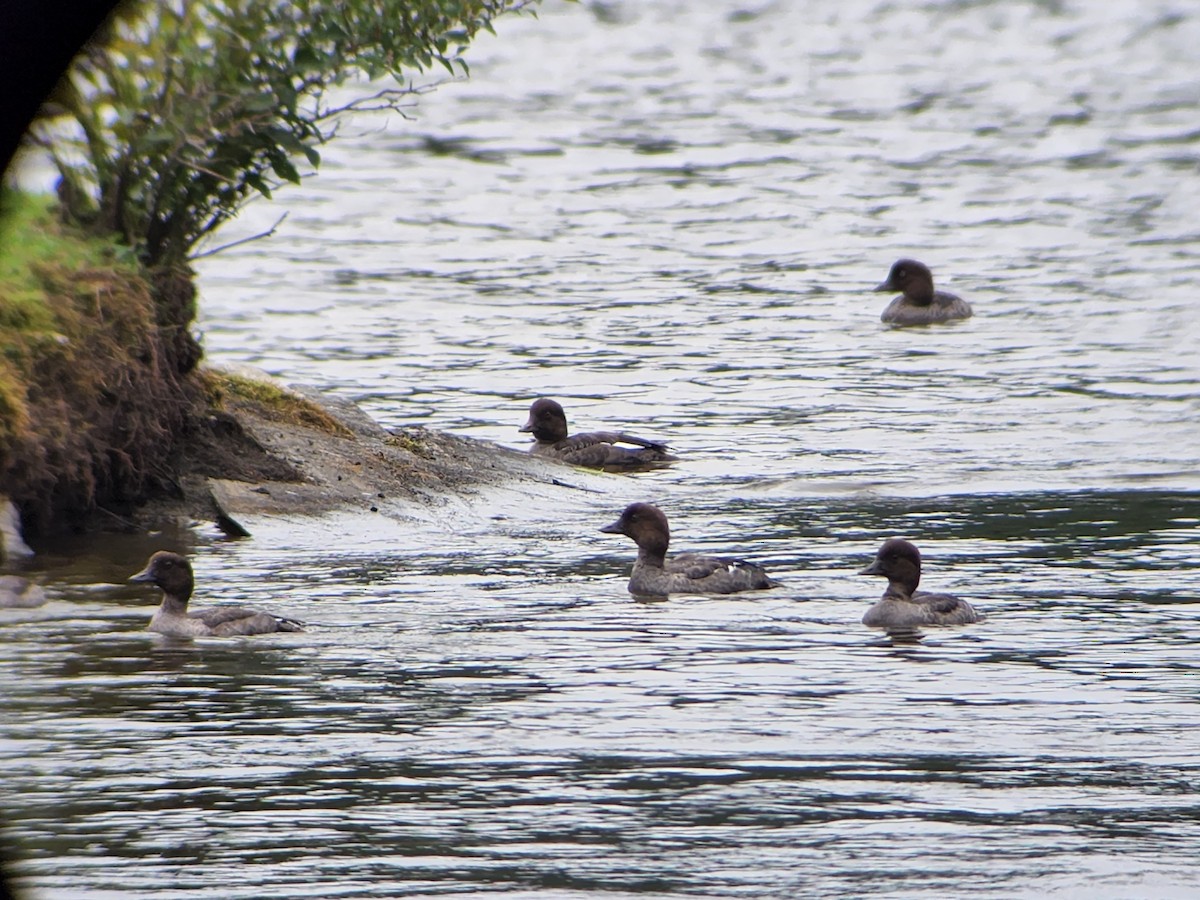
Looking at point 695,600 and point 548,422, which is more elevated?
point 548,422

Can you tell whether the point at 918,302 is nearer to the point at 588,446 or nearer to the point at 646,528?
the point at 588,446

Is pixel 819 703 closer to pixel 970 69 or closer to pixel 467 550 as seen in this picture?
pixel 467 550

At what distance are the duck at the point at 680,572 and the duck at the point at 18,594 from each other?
368 cm

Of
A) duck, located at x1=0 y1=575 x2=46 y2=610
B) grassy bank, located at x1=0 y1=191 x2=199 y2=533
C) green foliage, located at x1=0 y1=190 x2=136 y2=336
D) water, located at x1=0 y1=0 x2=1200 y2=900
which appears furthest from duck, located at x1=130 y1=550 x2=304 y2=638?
green foliage, located at x1=0 y1=190 x2=136 y2=336

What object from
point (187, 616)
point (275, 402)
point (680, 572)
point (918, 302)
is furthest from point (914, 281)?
point (187, 616)

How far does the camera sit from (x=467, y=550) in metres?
15.3

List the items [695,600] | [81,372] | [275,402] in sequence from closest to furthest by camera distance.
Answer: [695,600] < [81,372] < [275,402]

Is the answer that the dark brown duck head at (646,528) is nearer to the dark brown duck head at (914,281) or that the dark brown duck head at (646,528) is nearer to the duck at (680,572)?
the duck at (680,572)

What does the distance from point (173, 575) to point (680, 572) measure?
311cm

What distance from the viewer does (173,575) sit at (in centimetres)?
1298

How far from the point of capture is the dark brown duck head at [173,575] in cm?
1291

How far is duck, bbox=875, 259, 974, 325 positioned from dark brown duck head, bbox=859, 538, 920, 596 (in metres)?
12.6

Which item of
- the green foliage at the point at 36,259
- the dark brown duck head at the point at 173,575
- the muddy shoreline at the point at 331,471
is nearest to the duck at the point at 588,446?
the muddy shoreline at the point at 331,471

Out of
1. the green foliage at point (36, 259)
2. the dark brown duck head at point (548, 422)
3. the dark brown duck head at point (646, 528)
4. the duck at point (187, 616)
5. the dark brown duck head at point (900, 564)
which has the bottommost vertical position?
the duck at point (187, 616)
